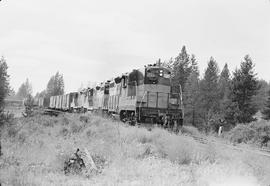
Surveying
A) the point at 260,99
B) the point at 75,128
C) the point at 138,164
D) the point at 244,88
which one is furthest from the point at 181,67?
the point at 138,164

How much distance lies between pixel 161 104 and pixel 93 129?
516 centimetres

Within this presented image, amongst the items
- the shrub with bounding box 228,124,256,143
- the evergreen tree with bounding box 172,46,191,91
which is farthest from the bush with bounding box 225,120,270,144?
the evergreen tree with bounding box 172,46,191,91

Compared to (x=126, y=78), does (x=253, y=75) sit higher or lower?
higher

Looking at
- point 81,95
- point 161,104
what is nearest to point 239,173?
point 161,104

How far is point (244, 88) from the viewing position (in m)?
43.3

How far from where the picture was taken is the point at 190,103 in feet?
185

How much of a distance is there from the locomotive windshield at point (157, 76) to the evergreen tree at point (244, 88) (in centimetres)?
2471

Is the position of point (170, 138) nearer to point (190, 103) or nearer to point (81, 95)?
point (81, 95)

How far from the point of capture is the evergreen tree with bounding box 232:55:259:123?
140 feet

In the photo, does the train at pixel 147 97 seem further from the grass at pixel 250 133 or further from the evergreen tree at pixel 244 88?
the evergreen tree at pixel 244 88

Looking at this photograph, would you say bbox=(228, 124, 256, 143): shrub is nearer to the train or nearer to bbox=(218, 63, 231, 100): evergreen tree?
the train

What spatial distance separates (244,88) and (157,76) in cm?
2643

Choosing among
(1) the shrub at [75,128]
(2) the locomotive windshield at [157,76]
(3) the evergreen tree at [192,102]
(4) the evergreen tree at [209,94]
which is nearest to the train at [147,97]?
(2) the locomotive windshield at [157,76]

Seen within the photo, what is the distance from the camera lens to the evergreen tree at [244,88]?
4278cm
